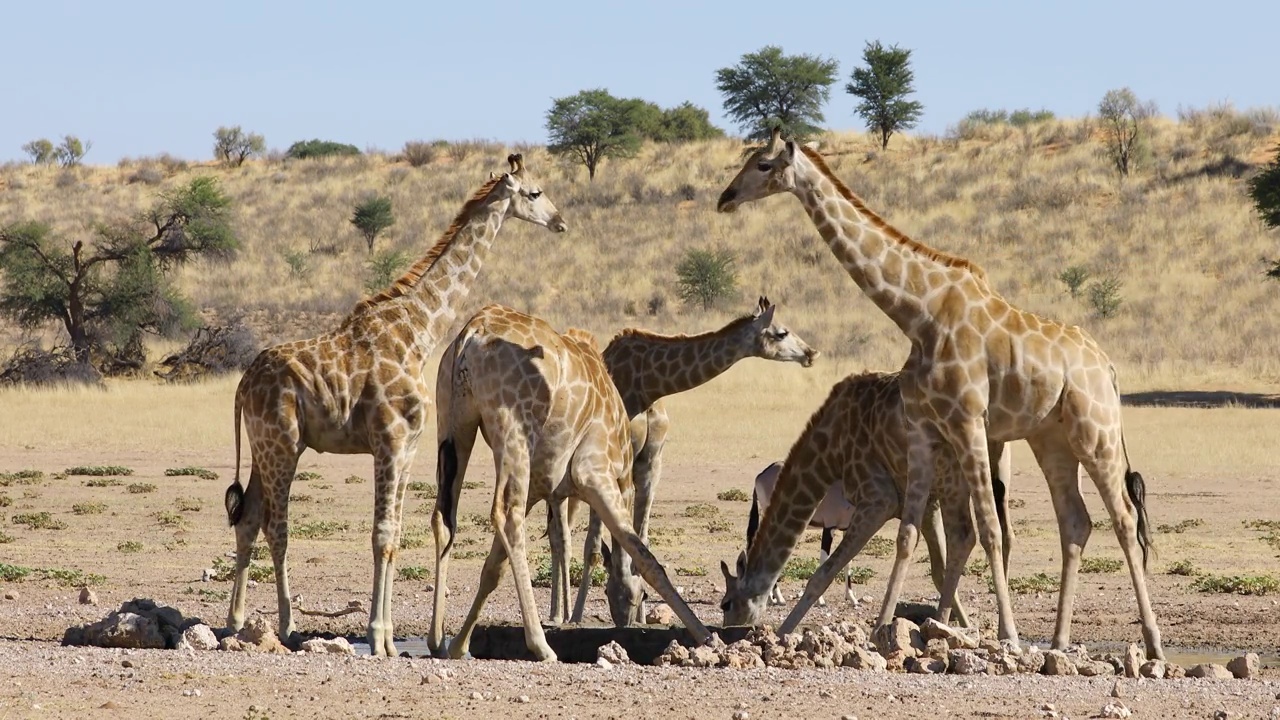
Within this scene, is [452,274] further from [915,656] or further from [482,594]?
[915,656]

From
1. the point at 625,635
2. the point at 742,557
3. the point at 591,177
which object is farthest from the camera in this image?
the point at 591,177

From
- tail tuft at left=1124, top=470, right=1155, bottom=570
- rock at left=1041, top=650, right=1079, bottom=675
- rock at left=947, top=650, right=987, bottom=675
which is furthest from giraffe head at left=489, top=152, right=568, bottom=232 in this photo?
rock at left=1041, top=650, right=1079, bottom=675

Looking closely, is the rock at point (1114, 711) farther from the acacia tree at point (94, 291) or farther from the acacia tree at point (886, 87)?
the acacia tree at point (886, 87)

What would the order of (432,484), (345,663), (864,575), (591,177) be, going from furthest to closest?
(591,177) → (432,484) → (864,575) → (345,663)

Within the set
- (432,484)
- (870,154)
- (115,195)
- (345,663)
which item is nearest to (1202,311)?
(870,154)

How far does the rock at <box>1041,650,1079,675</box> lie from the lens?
29.3 ft

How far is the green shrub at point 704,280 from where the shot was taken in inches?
1897

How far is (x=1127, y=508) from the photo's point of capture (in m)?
10.3

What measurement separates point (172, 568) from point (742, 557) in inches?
222

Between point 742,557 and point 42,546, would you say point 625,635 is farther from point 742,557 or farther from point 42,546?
point 42,546

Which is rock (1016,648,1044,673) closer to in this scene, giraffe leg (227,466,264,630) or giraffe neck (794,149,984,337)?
giraffe neck (794,149,984,337)

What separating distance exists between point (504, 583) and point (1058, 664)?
619cm

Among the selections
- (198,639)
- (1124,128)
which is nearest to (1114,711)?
(198,639)

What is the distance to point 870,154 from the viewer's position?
6562cm
